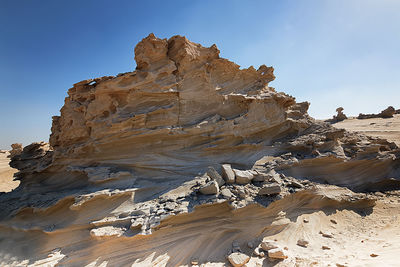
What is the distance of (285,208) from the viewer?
5.16m

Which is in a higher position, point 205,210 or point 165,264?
point 205,210

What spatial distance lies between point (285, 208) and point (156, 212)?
12.1 feet

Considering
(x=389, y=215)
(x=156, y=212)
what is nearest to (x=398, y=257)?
(x=389, y=215)

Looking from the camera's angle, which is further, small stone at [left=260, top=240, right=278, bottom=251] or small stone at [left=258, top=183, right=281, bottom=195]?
small stone at [left=258, top=183, right=281, bottom=195]

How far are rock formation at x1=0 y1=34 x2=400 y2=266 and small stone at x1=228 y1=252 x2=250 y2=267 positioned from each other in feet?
0.12

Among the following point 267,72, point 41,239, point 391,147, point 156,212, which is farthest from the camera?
point 267,72

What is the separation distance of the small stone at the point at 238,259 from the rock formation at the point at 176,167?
35 mm

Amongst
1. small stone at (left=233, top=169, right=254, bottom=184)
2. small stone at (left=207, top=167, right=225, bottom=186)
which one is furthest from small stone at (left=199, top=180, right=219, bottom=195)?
small stone at (left=233, top=169, right=254, bottom=184)

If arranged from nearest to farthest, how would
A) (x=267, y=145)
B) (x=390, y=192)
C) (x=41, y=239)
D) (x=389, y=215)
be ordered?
(x=41, y=239) < (x=389, y=215) < (x=390, y=192) < (x=267, y=145)

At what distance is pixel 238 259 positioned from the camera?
3811 millimetres

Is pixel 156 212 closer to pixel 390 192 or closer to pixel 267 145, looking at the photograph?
pixel 267 145

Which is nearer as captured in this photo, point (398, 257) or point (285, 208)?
point (398, 257)

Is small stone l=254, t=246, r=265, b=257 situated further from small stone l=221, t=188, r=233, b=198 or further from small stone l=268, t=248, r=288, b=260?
small stone l=221, t=188, r=233, b=198

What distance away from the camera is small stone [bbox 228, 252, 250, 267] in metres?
3.73
